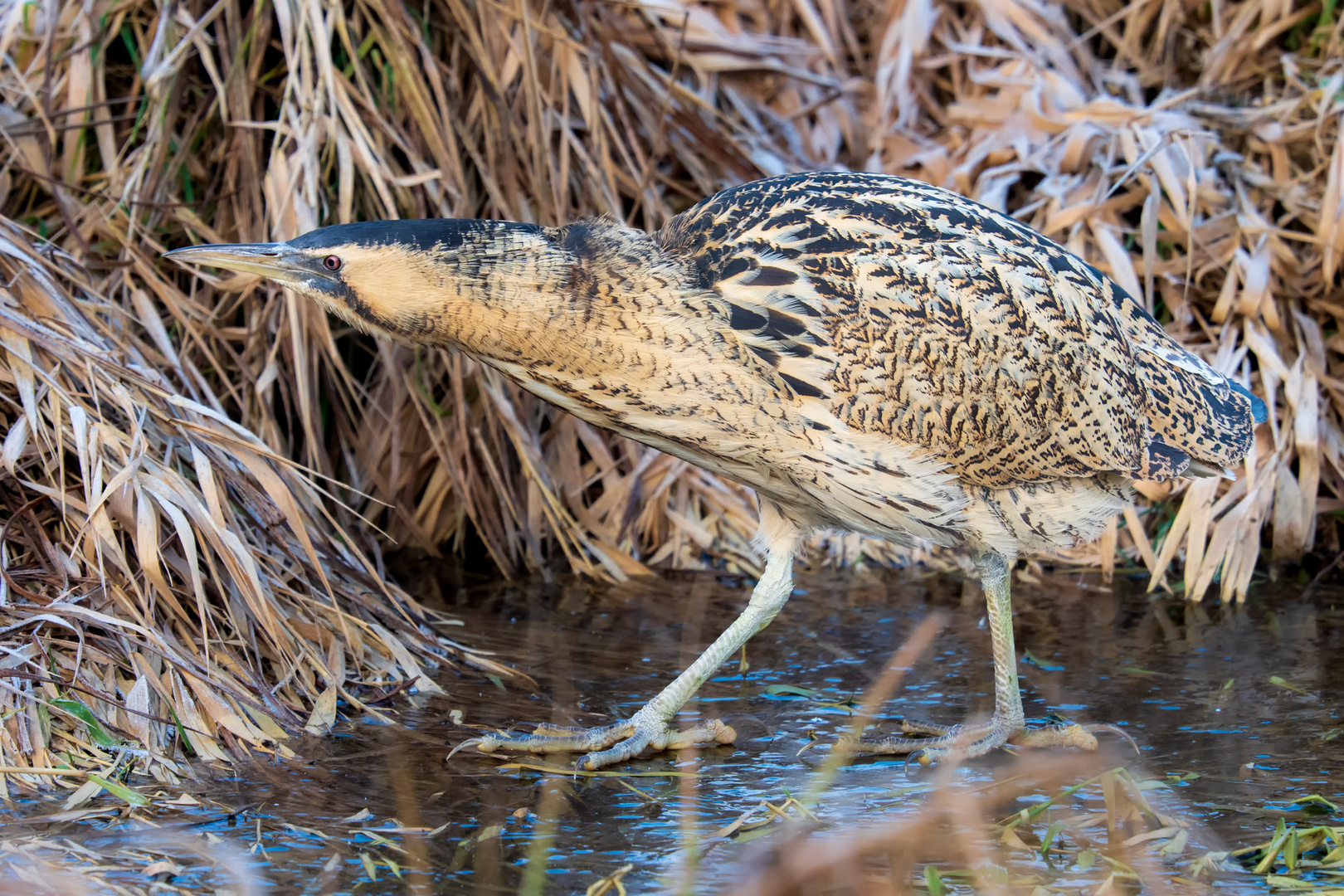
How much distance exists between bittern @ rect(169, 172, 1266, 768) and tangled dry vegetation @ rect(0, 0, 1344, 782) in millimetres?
603

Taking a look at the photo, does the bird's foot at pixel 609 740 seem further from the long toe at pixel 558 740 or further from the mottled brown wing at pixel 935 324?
the mottled brown wing at pixel 935 324

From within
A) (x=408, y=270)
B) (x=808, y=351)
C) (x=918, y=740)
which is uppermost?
(x=408, y=270)

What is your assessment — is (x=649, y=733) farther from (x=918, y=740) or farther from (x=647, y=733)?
(x=918, y=740)

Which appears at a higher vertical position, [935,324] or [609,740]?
[935,324]

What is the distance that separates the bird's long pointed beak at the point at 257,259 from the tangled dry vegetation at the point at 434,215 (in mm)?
466

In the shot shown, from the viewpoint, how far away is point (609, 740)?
9.82ft

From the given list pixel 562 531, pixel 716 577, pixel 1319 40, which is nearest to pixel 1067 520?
pixel 716 577

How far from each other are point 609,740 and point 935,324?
1.14 metres

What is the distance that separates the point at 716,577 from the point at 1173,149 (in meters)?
2.21

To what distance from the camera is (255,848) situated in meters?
2.41

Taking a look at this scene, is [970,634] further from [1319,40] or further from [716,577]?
[1319,40]

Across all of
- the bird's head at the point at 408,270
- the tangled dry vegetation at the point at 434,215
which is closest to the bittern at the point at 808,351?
the bird's head at the point at 408,270

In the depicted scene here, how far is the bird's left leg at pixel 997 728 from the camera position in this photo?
9.88 ft

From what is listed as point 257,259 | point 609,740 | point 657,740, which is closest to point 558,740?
point 609,740
